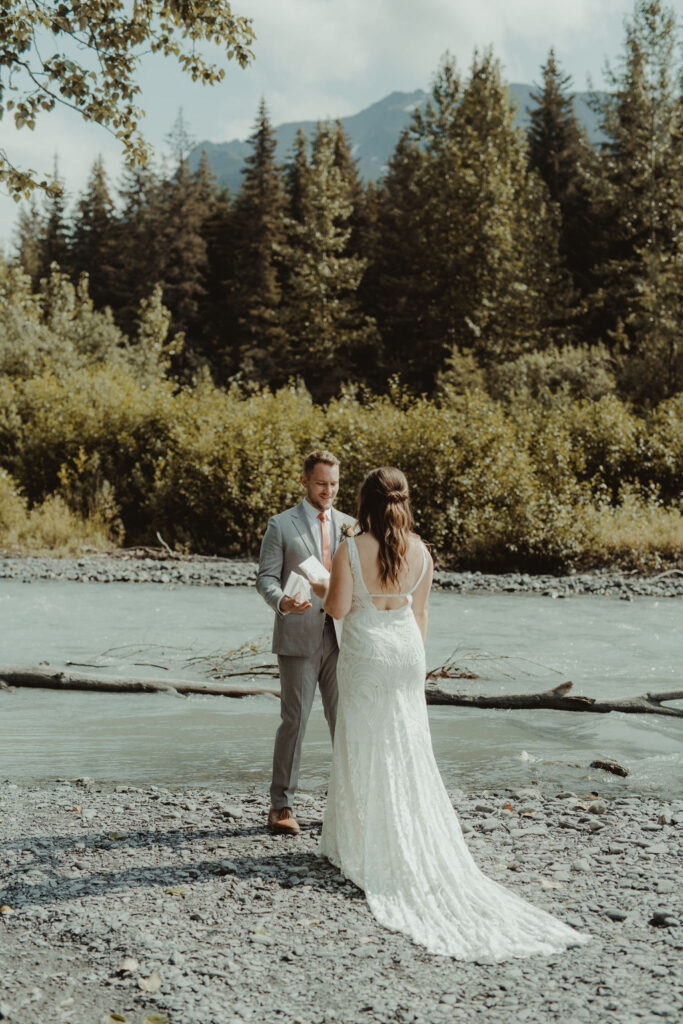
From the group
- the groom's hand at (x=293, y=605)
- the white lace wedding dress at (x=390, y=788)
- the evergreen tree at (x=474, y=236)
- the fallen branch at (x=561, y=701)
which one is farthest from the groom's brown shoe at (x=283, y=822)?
the evergreen tree at (x=474, y=236)

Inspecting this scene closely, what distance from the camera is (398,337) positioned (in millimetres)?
51906

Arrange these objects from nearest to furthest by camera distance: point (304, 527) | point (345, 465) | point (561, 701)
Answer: point (304, 527), point (561, 701), point (345, 465)

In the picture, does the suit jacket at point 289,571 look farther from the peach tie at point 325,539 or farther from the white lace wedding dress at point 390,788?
the white lace wedding dress at point 390,788

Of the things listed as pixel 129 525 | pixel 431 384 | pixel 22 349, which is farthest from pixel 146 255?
pixel 129 525

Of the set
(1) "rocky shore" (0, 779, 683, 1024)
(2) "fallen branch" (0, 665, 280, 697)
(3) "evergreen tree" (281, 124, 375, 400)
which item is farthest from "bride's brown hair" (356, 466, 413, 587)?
(3) "evergreen tree" (281, 124, 375, 400)

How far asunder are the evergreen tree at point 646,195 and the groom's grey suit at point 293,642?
28.3 metres

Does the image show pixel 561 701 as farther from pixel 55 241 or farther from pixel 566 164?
pixel 55 241

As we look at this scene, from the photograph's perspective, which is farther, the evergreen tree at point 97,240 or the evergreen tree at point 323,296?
the evergreen tree at point 97,240

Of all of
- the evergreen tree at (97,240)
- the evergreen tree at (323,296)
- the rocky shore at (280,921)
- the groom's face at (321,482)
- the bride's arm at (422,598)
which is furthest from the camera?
the evergreen tree at (97,240)

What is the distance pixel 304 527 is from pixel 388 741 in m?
1.39

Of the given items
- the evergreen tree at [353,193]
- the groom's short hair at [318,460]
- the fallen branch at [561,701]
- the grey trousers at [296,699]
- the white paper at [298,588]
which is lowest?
the fallen branch at [561,701]

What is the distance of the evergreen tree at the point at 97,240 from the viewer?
62.5 metres

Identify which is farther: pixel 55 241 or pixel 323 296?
pixel 55 241

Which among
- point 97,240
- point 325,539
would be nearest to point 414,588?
point 325,539
